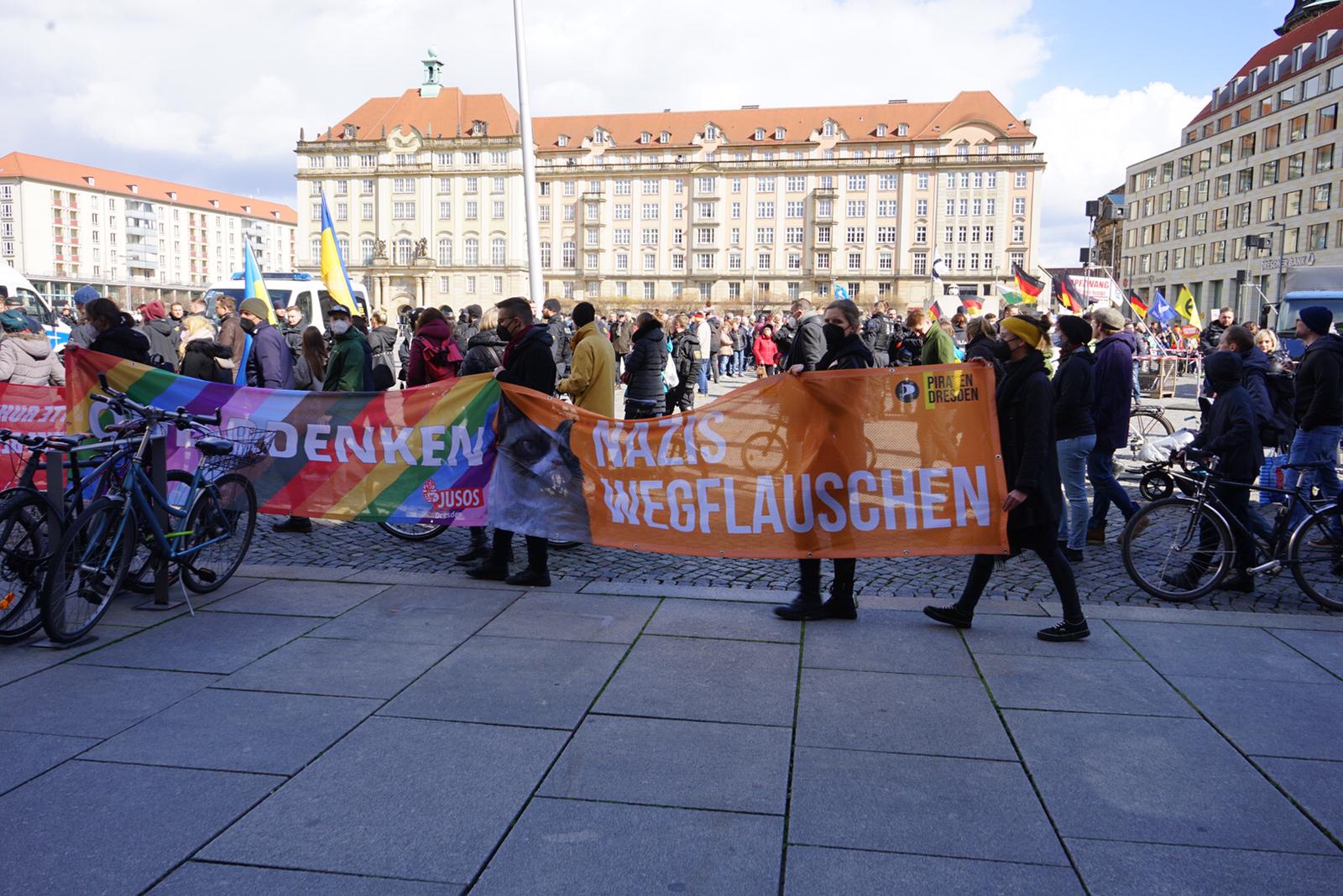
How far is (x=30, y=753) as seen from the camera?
4020 mm

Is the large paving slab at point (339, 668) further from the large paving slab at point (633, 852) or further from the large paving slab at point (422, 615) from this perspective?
the large paving slab at point (633, 852)

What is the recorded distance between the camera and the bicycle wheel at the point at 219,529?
20.9 ft

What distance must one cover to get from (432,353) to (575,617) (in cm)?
336

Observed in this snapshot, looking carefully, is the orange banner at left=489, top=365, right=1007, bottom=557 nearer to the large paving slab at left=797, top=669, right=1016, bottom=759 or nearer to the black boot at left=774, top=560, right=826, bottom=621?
the black boot at left=774, top=560, right=826, bottom=621

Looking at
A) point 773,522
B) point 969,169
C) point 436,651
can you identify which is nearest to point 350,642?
point 436,651

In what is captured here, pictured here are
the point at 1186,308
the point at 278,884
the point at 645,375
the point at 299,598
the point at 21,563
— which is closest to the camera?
the point at 278,884

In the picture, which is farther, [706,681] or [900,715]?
[706,681]

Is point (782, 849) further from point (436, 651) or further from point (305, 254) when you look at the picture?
point (305, 254)

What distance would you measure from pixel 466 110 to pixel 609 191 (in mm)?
18459

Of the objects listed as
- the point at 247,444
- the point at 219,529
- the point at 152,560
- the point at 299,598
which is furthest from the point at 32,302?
the point at 299,598

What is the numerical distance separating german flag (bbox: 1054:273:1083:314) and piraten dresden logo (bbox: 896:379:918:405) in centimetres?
1427

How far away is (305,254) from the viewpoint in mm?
112000

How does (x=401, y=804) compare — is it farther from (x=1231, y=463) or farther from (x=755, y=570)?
(x=1231, y=463)

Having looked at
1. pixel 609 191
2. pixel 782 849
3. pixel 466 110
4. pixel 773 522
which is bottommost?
pixel 782 849
